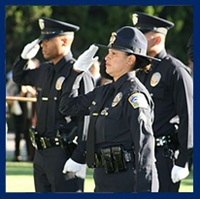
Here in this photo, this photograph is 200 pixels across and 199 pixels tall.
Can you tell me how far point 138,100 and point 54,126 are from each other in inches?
84.1

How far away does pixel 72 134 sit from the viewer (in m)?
8.45

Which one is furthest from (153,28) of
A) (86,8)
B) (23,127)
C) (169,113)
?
(86,8)

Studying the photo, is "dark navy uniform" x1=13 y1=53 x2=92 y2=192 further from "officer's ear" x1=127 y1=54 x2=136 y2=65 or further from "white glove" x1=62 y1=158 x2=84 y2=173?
"officer's ear" x1=127 y1=54 x2=136 y2=65

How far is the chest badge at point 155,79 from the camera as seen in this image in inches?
314

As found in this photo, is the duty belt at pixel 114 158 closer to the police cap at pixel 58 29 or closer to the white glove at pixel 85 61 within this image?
the white glove at pixel 85 61

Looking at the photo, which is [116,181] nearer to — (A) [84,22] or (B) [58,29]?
(B) [58,29]

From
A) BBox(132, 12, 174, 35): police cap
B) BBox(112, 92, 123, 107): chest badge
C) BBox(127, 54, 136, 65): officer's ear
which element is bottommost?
BBox(112, 92, 123, 107): chest badge

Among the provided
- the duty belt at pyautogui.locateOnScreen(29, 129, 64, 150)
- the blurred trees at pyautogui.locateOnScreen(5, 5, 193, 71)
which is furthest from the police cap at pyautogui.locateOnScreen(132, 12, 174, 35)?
the blurred trees at pyautogui.locateOnScreen(5, 5, 193, 71)

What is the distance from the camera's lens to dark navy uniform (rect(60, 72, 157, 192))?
622cm

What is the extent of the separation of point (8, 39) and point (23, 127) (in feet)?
18.7

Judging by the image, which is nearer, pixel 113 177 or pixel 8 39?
pixel 113 177

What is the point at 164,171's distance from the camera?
26.0ft

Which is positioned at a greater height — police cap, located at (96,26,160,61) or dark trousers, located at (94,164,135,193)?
police cap, located at (96,26,160,61)

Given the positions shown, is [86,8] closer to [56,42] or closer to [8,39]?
[8,39]
